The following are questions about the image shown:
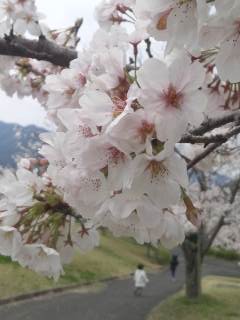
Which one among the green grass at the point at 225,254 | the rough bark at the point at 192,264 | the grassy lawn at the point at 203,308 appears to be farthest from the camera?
the green grass at the point at 225,254

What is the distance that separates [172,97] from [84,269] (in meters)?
21.6

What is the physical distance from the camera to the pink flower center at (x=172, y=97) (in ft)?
3.41

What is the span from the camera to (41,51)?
2740mm

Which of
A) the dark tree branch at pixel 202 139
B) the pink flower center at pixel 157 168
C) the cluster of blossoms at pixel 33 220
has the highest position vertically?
the dark tree branch at pixel 202 139

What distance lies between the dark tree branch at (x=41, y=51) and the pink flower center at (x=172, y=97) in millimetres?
1700

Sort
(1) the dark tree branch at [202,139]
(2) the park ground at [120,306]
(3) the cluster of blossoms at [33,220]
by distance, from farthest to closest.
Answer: (2) the park ground at [120,306] < (3) the cluster of blossoms at [33,220] < (1) the dark tree branch at [202,139]

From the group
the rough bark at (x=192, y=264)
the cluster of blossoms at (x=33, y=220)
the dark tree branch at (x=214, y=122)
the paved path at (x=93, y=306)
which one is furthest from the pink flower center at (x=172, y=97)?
the rough bark at (x=192, y=264)

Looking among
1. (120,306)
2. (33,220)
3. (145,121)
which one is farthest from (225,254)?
(145,121)

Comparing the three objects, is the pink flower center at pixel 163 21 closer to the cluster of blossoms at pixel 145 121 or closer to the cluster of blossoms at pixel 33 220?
the cluster of blossoms at pixel 145 121

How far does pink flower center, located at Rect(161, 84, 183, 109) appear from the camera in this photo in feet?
3.41

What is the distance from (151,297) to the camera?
19.5 m

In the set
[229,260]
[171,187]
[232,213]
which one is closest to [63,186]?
[171,187]

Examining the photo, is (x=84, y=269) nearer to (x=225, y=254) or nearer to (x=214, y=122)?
(x=214, y=122)

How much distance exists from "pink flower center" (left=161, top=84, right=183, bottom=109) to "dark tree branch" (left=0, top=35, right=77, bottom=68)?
5.58ft
